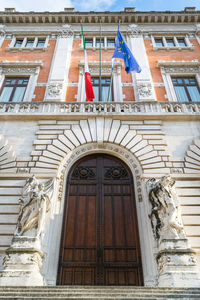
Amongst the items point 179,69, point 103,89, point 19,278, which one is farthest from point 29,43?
point 19,278

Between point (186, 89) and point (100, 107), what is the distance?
6.01 meters

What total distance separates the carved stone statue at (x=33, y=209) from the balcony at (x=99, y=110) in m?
4.19

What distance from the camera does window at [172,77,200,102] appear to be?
13.5m

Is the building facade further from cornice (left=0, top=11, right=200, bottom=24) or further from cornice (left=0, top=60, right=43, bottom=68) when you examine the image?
cornice (left=0, top=11, right=200, bottom=24)

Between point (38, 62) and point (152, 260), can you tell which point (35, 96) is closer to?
point (38, 62)

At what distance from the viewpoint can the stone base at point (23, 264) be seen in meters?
6.14

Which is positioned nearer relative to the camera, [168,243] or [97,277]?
[168,243]

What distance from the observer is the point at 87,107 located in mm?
11820

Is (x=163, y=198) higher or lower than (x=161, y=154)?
lower

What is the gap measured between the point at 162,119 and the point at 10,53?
12196 millimetres

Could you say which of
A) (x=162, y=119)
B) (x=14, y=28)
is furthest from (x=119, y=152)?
(x=14, y=28)

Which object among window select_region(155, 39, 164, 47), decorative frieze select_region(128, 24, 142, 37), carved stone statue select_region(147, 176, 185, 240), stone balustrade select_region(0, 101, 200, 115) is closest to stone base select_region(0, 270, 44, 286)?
carved stone statue select_region(147, 176, 185, 240)

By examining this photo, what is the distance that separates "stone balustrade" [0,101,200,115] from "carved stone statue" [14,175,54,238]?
4652 mm

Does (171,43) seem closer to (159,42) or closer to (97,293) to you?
(159,42)
